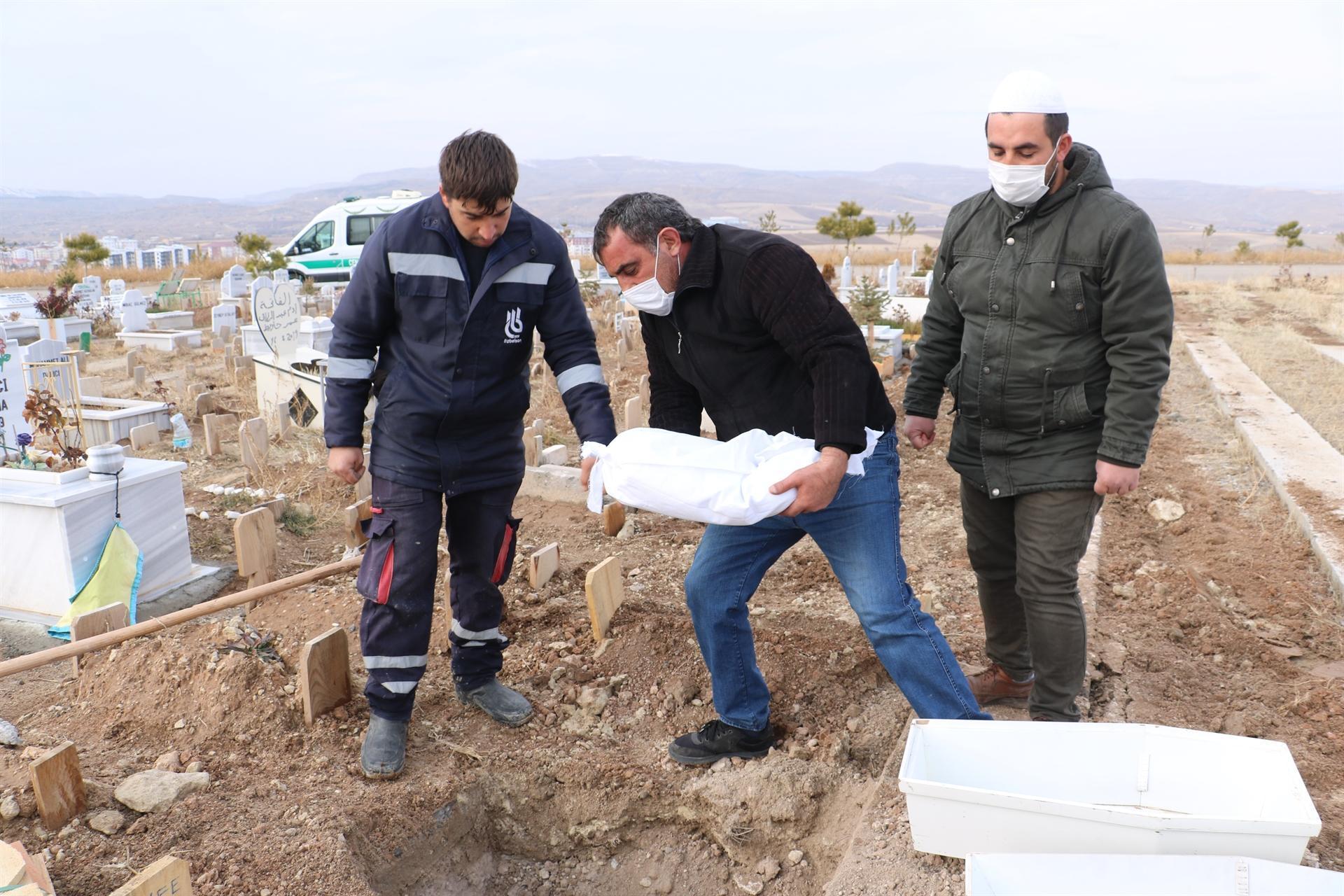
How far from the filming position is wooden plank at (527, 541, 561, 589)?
4066 millimetres

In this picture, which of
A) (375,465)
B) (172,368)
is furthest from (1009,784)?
(172,368)

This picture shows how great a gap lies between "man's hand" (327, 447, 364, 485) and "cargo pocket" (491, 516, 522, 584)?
459 millimetres

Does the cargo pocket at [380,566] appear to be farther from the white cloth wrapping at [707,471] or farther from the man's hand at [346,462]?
the white cloth wrapping at [707,471]

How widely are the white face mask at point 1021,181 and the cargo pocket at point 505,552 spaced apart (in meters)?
1.65

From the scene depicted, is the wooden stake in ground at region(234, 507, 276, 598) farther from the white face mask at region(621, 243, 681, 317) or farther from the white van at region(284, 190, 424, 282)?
the white van at region(284, 190, 424, 282)

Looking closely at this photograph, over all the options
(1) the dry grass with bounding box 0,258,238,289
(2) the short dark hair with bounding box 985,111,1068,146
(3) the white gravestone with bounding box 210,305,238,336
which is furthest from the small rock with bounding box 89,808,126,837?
(1) the dry grass with bounding box 0,258,238,289

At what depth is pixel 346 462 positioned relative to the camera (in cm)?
285

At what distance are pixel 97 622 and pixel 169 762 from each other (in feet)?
2.70

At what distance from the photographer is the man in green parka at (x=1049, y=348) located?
244 cm

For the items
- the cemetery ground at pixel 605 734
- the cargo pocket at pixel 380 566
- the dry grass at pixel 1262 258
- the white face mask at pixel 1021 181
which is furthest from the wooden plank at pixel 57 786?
the dry grass at pixel 1262 258

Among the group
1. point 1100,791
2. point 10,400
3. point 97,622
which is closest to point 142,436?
point 10,400

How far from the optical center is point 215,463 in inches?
275

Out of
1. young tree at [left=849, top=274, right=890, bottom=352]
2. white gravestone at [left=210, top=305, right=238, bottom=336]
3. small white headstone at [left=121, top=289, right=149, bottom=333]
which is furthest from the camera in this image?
small white headstone at [left=121, top=289, right=149, bottom=333]

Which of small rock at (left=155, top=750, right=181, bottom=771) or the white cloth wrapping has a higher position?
the white cloth wrapping
